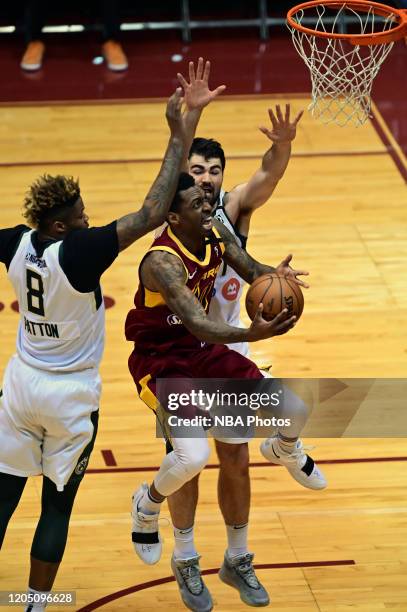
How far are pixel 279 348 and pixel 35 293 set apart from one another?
3.47 meters

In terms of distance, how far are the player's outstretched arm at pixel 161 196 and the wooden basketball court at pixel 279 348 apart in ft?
6.67

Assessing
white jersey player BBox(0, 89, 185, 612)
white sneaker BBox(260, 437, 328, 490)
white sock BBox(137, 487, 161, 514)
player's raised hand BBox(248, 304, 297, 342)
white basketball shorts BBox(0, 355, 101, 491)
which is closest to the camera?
player's raised hand BBox(248, 304, 297, 342)

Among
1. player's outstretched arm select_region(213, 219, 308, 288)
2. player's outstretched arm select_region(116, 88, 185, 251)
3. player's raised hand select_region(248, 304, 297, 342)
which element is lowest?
player's outstretched arm select_region(213, 219, 308, 288)

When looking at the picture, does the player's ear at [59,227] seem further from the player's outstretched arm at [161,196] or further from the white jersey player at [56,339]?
the player's outstretched arm at [161,196]

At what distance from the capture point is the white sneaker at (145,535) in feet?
21.1

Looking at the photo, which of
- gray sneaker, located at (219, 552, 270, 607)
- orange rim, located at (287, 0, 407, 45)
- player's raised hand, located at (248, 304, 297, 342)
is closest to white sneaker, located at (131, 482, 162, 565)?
gray sneaker, located at (219, 552, 270, 607)

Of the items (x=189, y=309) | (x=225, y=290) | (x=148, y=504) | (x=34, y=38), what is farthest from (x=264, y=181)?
(x=34, y=38)

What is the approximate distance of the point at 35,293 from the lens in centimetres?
565

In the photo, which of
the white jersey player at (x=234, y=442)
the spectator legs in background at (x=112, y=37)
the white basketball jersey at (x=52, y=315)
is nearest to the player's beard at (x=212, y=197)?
the white jersey player at (x=234, y=442)

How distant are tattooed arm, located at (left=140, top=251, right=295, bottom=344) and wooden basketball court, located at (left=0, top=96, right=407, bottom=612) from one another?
1633 mm

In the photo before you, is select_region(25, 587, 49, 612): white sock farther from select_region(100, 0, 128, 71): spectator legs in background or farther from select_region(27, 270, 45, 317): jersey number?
select_region(100, 0, 128, 71): spectator legs in background

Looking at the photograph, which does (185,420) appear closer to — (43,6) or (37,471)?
(37,471)

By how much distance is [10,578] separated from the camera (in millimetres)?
6566

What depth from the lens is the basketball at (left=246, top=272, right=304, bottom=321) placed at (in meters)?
A: 5.68
